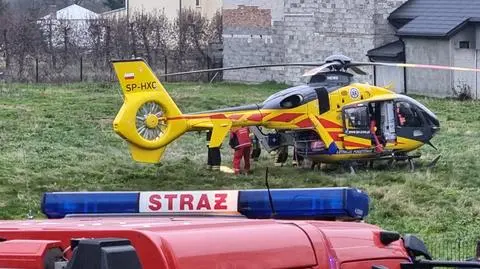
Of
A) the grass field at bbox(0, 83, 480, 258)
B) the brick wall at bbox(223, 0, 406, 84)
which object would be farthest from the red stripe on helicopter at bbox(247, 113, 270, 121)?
the brick wall at bbox(223, 0, 406, 84)

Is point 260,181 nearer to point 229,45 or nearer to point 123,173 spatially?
point 123,173

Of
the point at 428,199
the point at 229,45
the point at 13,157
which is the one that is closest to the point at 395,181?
the point at 428,199

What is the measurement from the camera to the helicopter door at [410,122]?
22938 mm

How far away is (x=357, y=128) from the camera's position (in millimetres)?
22547

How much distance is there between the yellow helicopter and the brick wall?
21.3 metres

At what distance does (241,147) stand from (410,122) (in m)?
3.45

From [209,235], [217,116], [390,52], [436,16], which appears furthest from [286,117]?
[390,52]

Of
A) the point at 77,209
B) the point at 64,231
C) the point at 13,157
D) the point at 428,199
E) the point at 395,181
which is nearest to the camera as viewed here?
the point at 64,231

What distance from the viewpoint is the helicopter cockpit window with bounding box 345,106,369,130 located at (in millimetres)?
22364

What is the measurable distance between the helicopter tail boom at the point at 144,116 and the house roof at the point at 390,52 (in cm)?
2216

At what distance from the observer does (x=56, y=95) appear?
1417 inches

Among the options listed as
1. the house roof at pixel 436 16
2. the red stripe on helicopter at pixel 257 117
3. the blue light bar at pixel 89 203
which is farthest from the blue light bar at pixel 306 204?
the house roof at pixel 436 16

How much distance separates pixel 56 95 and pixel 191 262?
32.8 m

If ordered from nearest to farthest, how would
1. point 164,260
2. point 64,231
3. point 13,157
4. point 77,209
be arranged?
point 164,260 → point 64,231 → point 77,209 → point 13,157
